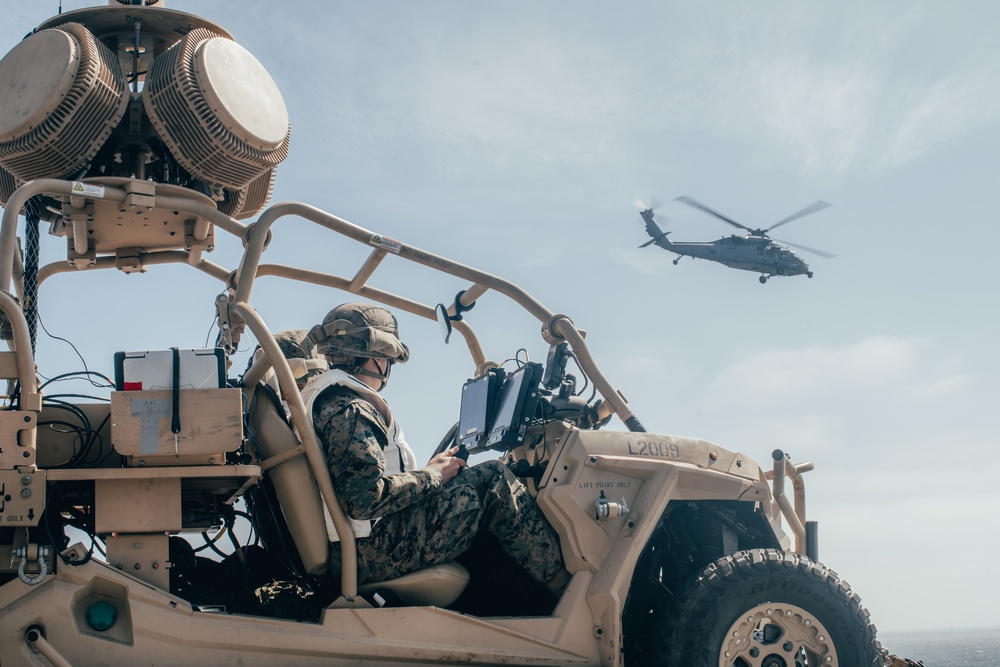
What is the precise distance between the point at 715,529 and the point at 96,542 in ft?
9.66

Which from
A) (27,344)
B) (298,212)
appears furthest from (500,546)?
(27,344)

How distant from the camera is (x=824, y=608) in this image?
18.9ft

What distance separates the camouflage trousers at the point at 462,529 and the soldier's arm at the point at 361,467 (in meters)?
0.13

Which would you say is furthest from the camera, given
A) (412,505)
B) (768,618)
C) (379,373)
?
(379,373)

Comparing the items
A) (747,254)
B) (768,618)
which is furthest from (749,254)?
(768,618)

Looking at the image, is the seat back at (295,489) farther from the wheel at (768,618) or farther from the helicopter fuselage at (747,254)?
the helicopter fuselage at (747,254)

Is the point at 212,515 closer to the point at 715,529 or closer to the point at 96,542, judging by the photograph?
the point at 96,542

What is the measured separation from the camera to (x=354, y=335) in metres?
5.76

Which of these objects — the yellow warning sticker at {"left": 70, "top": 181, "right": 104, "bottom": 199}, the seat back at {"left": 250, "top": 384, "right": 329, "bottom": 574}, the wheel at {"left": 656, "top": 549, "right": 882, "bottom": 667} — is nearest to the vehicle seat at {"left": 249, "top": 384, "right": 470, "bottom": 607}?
the seat back at {"left": 250, "top": 384, "right": 329, "bottom": 574}

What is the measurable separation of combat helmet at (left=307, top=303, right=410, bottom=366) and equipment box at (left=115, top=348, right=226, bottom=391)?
882 millimetres

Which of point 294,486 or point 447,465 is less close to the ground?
point 447,465

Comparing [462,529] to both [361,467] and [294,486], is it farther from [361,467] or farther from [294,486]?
[294,486]

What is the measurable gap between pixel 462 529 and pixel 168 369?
1.52m

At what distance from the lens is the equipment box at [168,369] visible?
4.84 m
